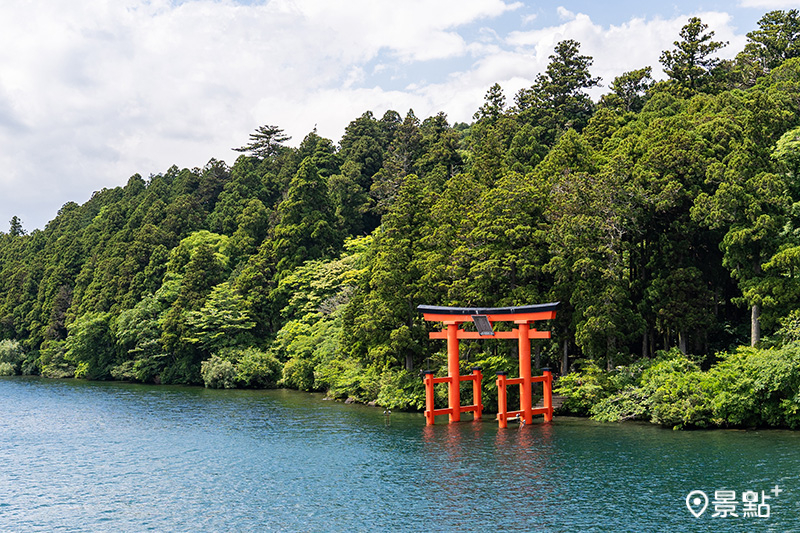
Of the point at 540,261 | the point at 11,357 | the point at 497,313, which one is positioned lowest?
the point at 11,357

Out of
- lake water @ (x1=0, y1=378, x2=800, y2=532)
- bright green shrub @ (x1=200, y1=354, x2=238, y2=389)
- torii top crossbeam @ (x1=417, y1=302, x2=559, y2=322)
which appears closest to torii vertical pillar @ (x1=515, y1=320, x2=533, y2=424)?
torii top crossbeam @ (x1=417, y1=302, x2=559, y2=322)

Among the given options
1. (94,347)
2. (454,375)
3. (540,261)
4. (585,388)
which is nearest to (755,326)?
(585,388)

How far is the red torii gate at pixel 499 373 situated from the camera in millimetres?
33094

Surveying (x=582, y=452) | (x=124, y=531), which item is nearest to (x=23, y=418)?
(x=124, y=531)

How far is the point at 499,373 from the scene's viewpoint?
33188 millimetres

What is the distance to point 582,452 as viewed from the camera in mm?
26938

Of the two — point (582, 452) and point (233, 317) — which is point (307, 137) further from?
point (582, 452)

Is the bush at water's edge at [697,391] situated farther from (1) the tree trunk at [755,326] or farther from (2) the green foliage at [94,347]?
(2) the green foliage at [94,347]

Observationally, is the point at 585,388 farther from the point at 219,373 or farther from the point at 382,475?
the point at 219,373

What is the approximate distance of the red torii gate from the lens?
33.1 meters

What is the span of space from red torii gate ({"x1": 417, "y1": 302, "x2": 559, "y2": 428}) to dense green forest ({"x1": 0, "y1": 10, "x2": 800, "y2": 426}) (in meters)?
2.52

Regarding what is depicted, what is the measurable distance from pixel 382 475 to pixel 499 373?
32.4 feet

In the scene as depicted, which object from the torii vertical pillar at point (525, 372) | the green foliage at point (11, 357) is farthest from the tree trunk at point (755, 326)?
the green foliage at point (11, 357)

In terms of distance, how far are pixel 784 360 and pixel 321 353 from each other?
29507 millimetres
